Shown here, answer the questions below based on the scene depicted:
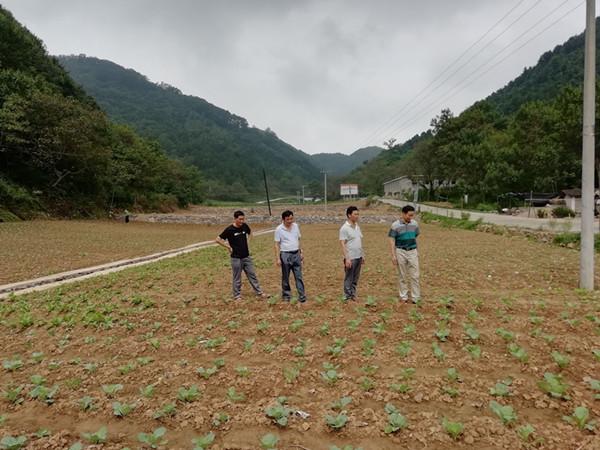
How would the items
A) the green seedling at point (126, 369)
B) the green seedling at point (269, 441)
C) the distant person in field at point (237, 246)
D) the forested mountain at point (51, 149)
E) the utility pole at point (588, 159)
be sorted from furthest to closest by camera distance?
the forested mountain at point (51, 149)
the utility pole at point (588, 159)
the distant person in field at point (237, 246)
the green seedling at point (126, 369)
the green seedling at point (269, 441)

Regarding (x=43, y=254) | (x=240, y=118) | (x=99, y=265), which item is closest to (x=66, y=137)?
(x=43, y=254)

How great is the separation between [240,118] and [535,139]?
15706 cm

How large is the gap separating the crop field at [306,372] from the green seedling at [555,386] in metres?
0.01

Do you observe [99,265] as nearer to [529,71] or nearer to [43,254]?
[43,254]

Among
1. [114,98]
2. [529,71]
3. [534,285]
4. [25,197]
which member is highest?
[114,98]

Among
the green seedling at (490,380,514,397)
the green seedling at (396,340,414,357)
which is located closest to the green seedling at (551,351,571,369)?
the green seedling at (490,380,514,397)

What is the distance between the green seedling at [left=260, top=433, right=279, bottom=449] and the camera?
302 cm

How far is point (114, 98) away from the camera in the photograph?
486 ft

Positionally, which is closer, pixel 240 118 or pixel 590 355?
pixel 590 355

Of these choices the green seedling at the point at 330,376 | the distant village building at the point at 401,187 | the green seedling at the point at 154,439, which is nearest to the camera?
the green seedling at the point at 154,439

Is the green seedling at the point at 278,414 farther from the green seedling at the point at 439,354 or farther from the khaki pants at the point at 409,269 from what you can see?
the khaki pants at the point at 409,269

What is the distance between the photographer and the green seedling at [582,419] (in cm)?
318

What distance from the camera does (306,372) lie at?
4.51m

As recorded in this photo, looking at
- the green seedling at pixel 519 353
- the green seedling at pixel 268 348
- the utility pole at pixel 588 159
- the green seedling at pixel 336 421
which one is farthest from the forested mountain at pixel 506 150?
the green seedling at pixel 336 421
